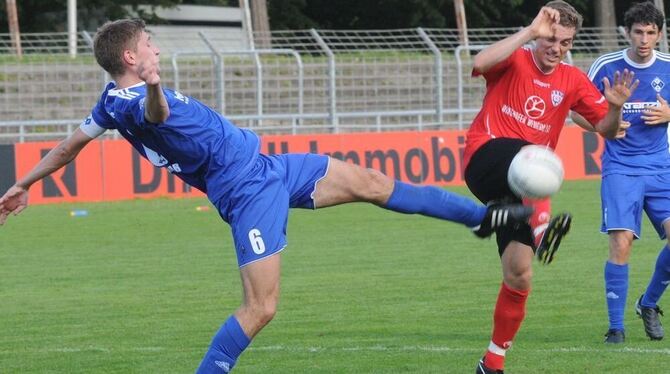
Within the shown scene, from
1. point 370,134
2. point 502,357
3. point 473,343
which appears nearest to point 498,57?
point 502,357

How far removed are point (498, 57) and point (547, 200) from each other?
87cm

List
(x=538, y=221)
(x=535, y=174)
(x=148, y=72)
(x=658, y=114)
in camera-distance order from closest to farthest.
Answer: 1. (x=148, y=72)
2. (x=535, y=174)
3. (x=538, y=221)
4. (x=658, y=114)

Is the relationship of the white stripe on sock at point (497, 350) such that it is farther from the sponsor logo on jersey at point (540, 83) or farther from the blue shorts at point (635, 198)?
the blue shorts at point (635, 198)

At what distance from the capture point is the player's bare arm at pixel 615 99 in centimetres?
792

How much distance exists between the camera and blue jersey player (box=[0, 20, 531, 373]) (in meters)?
6.75

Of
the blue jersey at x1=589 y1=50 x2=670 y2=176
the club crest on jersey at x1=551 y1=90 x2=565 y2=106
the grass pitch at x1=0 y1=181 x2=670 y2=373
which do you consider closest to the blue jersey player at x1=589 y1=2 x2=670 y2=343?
the blue jersey at x1=589 y1=50 x2=670 y2=176

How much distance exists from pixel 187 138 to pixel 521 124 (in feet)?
7.08

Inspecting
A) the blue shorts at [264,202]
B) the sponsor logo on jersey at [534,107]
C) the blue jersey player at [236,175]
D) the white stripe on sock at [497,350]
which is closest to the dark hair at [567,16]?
the sponsor logo on jersey at [534,107]

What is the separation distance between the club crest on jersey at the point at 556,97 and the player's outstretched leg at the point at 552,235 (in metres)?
0.74

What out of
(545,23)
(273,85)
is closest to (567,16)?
(545,23)

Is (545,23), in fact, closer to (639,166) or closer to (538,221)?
(538,221)

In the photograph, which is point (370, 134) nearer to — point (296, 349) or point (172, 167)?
point (296, 349)

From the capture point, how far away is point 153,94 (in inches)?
255

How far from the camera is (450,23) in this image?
4694cm
